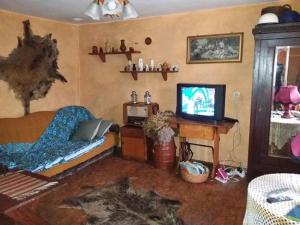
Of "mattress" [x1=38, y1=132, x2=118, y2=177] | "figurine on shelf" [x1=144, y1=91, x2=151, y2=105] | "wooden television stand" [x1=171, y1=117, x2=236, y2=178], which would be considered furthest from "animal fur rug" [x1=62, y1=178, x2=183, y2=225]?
"figurine on shelf" [x1=144, y1=91, x2=151, y2=105]

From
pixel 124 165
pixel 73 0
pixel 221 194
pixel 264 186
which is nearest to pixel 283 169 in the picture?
pixel 221 194

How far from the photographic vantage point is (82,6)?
320 centimetres

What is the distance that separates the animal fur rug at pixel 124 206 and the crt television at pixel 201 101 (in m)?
1.17

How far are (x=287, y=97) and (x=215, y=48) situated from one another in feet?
3.85

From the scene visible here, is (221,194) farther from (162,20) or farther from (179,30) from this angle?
(162,20)

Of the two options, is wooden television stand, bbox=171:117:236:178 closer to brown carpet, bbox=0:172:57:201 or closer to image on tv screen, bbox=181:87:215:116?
image on tv screen, bbox=181:87:215:116

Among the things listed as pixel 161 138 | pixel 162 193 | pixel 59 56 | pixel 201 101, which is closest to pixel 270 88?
pixel 201 101

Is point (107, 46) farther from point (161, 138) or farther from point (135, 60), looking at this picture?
point (161, 138)

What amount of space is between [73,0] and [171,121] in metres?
1.90

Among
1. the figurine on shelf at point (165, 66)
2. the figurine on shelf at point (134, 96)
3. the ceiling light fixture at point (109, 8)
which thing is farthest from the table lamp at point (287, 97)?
the figurine on shelf at point (134, 96)

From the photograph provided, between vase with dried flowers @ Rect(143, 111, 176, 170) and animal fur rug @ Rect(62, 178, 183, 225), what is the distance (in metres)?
0.72

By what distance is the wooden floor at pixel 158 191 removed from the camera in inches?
92.0

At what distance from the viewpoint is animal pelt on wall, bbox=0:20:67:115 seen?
3.60 meters

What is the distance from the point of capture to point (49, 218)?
2379mm
